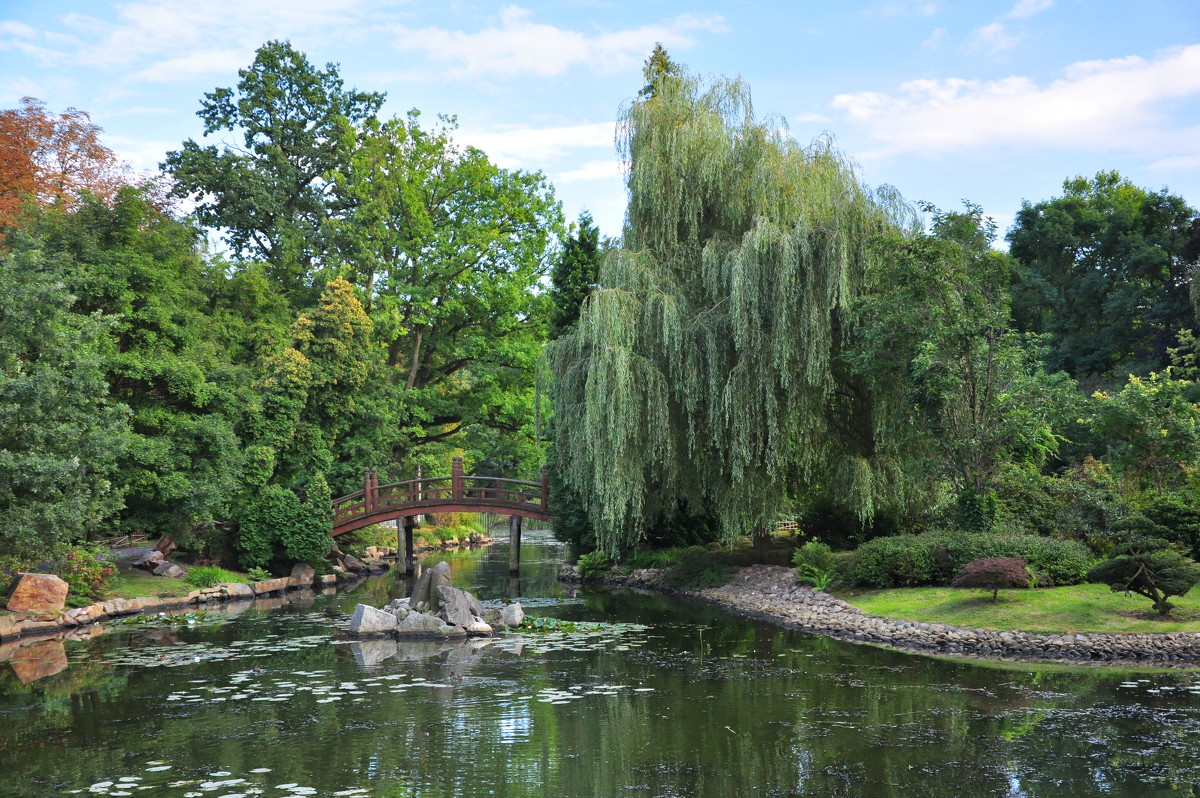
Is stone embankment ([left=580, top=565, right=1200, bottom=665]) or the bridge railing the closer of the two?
stone embankment ([left=580, top=565, right=1200, bottom=665])

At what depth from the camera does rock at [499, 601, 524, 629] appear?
1761 cm

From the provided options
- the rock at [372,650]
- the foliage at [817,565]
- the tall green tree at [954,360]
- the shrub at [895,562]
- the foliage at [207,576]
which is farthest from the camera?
the foliage at [207,576]

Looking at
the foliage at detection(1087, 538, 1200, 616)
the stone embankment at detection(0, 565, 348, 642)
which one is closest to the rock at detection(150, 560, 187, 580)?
the stone embankment at detection(0, 565, 348, 642)

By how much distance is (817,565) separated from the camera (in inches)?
773

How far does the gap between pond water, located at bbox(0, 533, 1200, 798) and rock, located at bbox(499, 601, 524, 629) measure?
1.42m

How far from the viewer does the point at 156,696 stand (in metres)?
12.0

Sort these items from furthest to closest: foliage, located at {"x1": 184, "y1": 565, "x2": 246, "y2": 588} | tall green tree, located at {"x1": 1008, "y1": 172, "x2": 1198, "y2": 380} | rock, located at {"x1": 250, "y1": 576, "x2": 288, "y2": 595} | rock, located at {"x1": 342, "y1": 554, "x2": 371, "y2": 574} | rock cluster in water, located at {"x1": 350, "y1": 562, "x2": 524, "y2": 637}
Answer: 1. tall green tree, located at {"x1": 1008, "y1": 172, "x2": 1198, "y2": 380}
2. rock, located at {"x1": 342, "y1": 554, "x2": 371, "y2": 574}
3. rock, located at {"x1": 250, "y1": 576, "x2": 288, "y2": 595}
4. foliage, located at {"x1": 184, "y1": 565, "x2": 246, "y2": 588}
5. rock cluster in water, located at {"x1": 350, "y1": 562, "x2": 524, "y2": 637}

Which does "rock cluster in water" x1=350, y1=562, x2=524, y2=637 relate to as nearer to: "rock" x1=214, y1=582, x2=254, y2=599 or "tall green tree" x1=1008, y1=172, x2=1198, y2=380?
"rock" x1=214, y1=582, x2=254, y2=599

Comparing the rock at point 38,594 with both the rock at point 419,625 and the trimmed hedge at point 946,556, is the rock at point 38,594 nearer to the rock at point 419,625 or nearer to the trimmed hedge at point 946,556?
the rock at point 419,625

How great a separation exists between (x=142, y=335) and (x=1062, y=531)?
20825 millimetres

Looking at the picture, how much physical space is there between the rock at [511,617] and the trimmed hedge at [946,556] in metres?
6.46

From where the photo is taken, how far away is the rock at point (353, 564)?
30.5m

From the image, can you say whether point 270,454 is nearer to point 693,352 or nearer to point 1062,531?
point 693,352

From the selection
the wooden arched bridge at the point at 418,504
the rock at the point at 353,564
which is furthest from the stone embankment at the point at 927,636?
the rock at the point at 353,564
